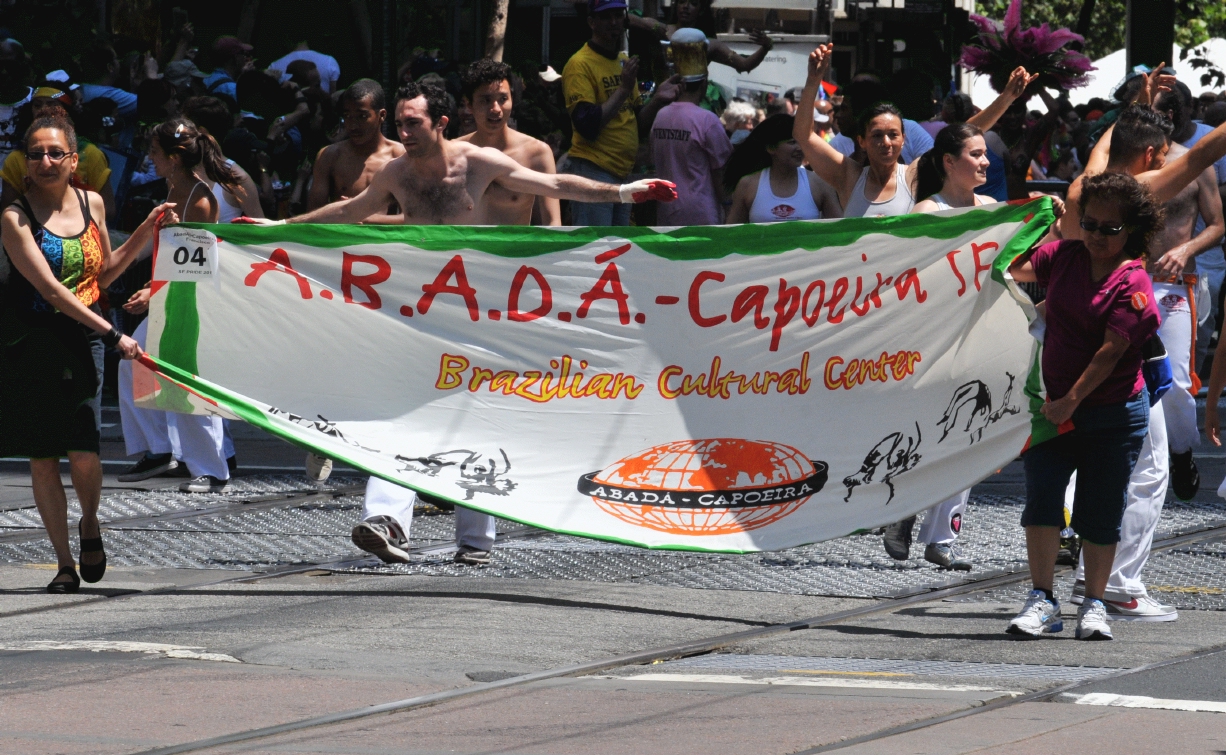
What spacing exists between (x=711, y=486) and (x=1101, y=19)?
170 feet

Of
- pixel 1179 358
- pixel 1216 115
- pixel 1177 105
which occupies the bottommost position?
pixel 1179 358

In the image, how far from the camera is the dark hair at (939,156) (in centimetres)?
787

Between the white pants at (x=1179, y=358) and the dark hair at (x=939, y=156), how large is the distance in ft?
3.41

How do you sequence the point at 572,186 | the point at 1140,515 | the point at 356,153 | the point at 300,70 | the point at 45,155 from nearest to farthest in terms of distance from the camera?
the point at 1140,515, the point at 45,155, the point at 572,186, the point at 356,153, the point at 300,70

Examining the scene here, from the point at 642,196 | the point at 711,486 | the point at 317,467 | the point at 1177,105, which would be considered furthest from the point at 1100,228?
the point at 1177,105

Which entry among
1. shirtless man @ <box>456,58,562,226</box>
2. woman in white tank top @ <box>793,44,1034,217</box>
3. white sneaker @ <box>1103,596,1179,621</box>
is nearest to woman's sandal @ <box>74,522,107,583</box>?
shirtless man @ <box>456,58,562,226</box>

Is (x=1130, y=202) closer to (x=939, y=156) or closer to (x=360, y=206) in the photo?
(x=939, y=156)

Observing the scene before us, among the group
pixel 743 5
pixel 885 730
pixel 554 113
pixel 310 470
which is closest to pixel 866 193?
pixel 310 470

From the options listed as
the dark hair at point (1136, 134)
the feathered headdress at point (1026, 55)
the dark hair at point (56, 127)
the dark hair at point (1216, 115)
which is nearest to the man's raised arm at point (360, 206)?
the dark hair at point (56, 127)

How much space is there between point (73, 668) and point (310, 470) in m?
4.16

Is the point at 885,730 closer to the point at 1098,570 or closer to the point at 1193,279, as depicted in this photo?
the point at 1098,570

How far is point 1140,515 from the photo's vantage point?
695 cm

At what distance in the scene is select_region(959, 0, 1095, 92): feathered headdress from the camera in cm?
1506

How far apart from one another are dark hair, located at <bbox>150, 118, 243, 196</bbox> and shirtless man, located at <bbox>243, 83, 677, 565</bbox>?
5.23ft
